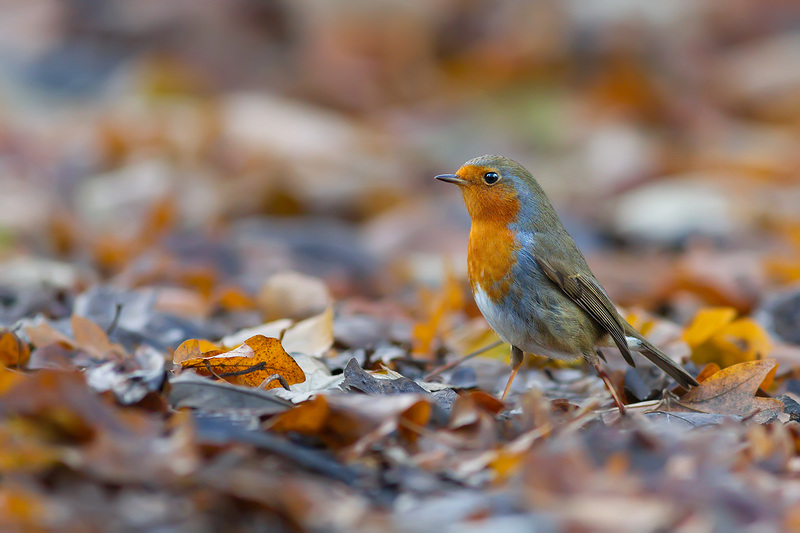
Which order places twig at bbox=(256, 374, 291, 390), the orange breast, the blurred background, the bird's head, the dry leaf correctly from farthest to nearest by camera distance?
the blurred background → the bird's head → the dry leaf → the orange breast → twig at bbox=(256, 374, 291, 390)

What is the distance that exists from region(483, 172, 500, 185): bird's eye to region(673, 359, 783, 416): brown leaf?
1350 millimetres

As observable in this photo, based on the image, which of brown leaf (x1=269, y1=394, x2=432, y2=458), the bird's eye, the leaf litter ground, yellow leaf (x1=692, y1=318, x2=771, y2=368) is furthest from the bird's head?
Result: brown leaf (x1=269, y1=394, x2=432, y2=458)

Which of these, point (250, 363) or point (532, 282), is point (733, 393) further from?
point (250, 363)

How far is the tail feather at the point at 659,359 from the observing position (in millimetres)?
3744

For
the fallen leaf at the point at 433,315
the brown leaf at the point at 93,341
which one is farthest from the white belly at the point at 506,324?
the brown leaf at the point at 93,341

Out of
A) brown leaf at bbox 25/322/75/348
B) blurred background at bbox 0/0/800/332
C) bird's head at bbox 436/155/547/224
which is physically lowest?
blurred background at bbox 0/0/800/332

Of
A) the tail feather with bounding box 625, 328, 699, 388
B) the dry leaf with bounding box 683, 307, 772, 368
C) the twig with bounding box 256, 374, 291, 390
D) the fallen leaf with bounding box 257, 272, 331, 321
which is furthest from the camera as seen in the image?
the fallen leaf with bounding box 257, 272, 331, 321

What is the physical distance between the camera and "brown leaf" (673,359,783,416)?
348 cm

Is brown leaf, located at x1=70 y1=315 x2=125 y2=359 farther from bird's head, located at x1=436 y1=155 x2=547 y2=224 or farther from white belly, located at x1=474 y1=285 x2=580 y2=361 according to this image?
bird's head, located at x1=436 y1=155 x2=547 y2=224

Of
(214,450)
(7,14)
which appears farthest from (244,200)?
(7,14)

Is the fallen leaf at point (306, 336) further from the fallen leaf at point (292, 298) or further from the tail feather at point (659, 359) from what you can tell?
the tail feather at point (659, 359)

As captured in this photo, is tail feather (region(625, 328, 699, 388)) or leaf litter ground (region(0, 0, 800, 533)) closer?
leaf litter ground (region(0, 0, 800, 533))

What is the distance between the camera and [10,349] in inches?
135

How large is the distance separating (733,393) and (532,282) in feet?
3.17
